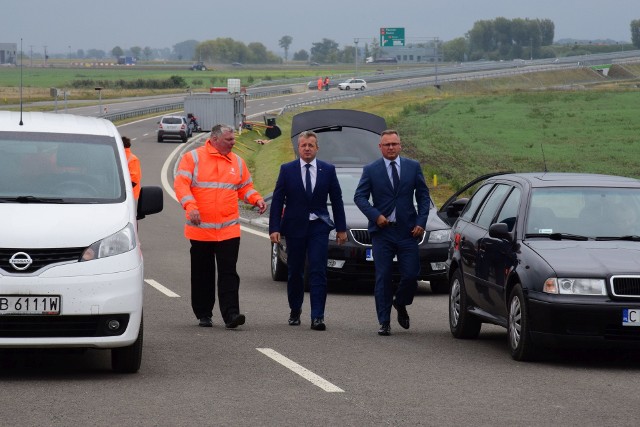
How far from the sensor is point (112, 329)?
8.76 m

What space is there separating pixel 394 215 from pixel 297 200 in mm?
979

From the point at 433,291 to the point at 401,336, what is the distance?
4440 mm

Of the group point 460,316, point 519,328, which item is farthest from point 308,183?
point 519,328

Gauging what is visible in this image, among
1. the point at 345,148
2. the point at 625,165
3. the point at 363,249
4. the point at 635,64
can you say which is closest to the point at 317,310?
the point at 363,249

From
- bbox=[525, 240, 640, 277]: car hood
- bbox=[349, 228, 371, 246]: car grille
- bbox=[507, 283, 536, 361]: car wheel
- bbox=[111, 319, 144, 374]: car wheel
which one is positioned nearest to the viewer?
bbox=[111, 319, 144, 374]: car wheel

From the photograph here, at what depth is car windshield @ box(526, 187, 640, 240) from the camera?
34.6 ft

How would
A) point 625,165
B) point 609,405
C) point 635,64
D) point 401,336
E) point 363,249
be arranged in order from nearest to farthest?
1. point 609,405
2. point 401,336
3. point 363,249
4. point 625,165
5. point 635,64

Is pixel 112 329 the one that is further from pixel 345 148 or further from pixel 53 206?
pixel 345 148

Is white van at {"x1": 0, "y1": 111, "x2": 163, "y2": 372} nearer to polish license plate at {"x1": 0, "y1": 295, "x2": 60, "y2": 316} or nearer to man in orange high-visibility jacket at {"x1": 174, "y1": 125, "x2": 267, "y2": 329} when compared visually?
polish license plate at {"x1": 0, "y1": 295, "x2": 60, "y2": 316}

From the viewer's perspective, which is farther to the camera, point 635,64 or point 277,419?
point 635,64

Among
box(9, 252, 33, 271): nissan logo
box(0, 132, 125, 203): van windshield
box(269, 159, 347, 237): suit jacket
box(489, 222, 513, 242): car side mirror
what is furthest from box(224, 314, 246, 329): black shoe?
box(9, 252, 33, 271): nissan logo

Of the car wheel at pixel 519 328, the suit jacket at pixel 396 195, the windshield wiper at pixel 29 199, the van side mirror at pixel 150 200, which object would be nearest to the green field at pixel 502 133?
the suit jacket at pixel 396 195

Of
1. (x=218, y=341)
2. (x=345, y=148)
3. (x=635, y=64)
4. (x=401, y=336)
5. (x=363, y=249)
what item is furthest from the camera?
(x=635, y=64)

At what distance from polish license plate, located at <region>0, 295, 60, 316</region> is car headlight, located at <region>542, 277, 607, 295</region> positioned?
12.2ft
